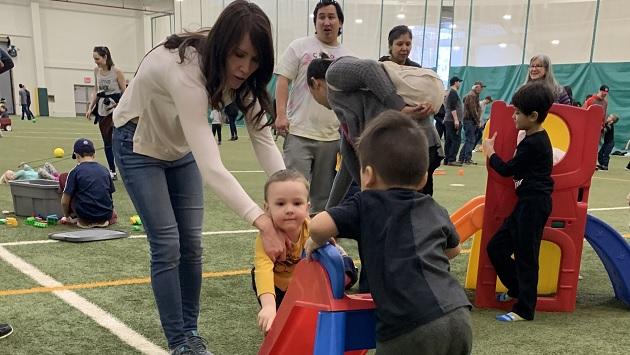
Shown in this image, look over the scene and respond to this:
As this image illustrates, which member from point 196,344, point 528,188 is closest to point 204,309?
point 196,344

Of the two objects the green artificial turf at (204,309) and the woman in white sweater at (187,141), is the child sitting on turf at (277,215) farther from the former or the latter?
the green artificial turf at (204,309)

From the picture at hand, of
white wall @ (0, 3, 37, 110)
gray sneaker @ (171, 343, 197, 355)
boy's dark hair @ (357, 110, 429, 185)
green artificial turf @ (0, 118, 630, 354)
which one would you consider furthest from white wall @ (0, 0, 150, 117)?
boy's dark hair @ (357, 110, 429, 185)

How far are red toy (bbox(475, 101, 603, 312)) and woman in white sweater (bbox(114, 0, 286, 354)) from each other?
5.41 feet

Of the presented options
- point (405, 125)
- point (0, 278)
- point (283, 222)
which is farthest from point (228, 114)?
point (0, 278)

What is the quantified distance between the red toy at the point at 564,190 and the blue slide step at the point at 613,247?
0.57ft

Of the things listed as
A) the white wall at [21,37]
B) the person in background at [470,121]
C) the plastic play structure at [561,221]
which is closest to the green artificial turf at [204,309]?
the plastic play structure at [561,221]

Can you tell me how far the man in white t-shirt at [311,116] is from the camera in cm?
435

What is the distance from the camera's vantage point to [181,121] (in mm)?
2102

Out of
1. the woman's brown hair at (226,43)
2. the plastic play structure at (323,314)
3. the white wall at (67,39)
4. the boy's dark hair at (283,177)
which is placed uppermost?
the white wall at (67,39)

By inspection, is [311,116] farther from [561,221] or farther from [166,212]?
[166,212]

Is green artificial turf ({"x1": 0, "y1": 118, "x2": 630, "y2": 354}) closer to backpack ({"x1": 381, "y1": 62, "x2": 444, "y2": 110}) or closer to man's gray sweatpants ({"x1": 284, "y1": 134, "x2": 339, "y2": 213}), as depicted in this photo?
man's gray sweatpants ({"x1": 284, "y1": 134, "x2": 339, "y2": 213})

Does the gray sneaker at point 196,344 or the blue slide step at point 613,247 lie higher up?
the blue slide step at point 613,247

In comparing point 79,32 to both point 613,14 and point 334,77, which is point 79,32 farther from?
point 334,77

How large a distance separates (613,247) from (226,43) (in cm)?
292
